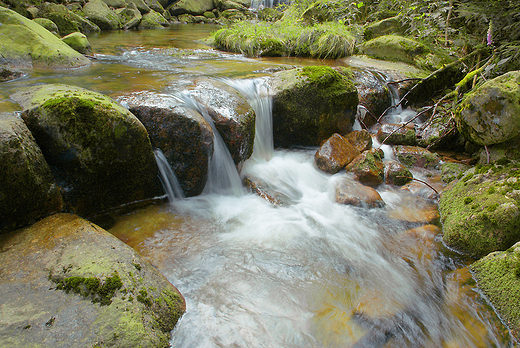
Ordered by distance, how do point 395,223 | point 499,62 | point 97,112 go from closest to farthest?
point 97,112
point 395,223
point 499,62

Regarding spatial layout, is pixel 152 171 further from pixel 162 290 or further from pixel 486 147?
pixel 486 147

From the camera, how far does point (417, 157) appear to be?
5262 mm

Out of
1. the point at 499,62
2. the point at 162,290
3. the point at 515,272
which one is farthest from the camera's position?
the point at 499,62

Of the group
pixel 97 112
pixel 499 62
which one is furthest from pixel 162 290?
pixel 499 62

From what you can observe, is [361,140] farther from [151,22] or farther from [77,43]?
[151,22]

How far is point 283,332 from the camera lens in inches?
90.9

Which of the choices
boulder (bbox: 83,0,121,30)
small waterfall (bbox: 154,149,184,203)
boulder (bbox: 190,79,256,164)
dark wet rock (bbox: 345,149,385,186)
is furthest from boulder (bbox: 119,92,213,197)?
boulder (bbox: 83,0,121,30)

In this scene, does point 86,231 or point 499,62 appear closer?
point 86,231

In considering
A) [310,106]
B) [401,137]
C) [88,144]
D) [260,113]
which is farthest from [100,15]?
[401,137]

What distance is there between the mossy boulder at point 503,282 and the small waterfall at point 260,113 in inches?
138

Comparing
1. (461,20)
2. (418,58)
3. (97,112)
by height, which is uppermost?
(461,20)

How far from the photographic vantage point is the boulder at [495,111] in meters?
3.85

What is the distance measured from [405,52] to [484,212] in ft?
21.3

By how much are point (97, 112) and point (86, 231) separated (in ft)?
4.40
